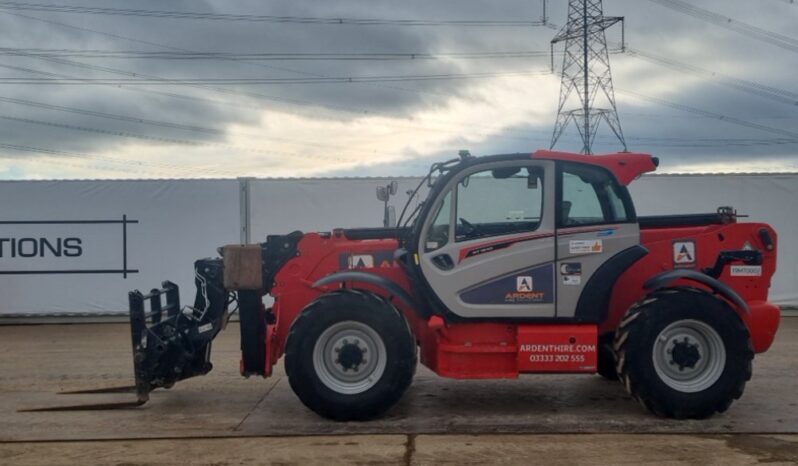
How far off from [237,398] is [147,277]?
7.49 meters

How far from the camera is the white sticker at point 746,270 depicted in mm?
7418

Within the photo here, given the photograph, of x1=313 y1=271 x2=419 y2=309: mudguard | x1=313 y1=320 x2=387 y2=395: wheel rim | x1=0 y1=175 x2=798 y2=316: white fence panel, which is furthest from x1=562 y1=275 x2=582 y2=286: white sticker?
x1=0 y1=175 x2=798 y2=316: white fence panel

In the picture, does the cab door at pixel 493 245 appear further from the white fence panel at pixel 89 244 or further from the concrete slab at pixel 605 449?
the white fence panel at pixel 89 244

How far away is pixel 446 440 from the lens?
252 inches

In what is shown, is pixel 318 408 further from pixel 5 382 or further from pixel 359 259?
pixel 5 382

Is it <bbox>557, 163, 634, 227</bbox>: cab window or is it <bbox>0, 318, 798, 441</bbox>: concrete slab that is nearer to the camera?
<bbox>0, 318, 798, 441</bbox>: concrete slab

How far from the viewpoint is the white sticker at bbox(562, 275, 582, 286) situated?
7.17m

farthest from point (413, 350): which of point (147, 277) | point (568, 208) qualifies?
point (147, 277)

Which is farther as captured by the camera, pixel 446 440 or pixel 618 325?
pixel 618 325

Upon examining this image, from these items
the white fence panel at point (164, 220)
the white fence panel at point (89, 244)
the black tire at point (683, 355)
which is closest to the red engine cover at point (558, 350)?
the black tire at point (683, 355)

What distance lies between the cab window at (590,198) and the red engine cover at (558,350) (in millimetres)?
973

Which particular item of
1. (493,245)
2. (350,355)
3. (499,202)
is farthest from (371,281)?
(499,202)

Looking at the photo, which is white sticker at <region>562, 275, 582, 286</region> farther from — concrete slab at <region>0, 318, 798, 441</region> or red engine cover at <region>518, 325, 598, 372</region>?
concrete slab at <region>0, 318, 798, 441</region>

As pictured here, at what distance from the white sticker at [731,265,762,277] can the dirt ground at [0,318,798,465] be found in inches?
49.0
